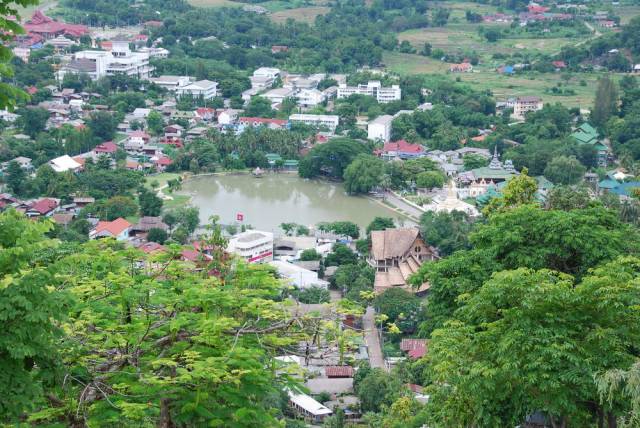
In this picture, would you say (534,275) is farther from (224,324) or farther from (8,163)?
(8,163)

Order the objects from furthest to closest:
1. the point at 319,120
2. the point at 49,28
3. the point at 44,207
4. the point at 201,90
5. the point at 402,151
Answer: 1. the point at 49,28
2. the point at 201,90
3. the point at 319,120
4. the point at 402,151
5. the point at 44,207

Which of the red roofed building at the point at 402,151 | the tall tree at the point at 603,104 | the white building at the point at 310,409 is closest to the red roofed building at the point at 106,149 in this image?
the red roofed building at the point at 402,151

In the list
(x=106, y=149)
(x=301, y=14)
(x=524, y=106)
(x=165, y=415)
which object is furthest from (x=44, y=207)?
(x=301, y=14)

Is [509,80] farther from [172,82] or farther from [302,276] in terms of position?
[302,276]

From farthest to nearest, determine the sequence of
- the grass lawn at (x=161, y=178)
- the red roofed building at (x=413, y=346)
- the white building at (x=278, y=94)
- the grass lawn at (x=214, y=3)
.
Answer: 1. the grass lawn at (x=214, y=3)
2. the white building at (x=278, y=94)
3. the grass lawn at (x=161, y=178)
4. the red roofed building at (x=413, y=346)

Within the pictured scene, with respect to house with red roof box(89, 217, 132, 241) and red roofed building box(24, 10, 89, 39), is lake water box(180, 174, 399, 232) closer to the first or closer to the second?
house with red roof box(89, 217, 132, 241)

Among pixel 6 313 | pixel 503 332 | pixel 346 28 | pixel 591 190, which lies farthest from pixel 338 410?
pixel 346 28

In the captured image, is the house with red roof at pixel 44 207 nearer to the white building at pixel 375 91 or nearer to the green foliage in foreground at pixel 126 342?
the white building at pixel 375 91
